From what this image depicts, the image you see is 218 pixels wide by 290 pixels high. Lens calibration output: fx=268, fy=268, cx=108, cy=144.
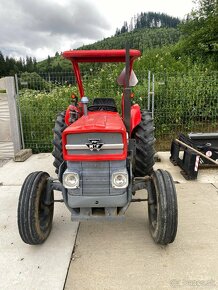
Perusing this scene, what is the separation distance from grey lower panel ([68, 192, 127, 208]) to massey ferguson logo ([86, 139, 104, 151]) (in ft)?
1.41

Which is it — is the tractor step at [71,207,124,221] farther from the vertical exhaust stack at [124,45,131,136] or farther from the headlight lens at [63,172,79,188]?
the vertical exhaust stack at [124,45,131,136]

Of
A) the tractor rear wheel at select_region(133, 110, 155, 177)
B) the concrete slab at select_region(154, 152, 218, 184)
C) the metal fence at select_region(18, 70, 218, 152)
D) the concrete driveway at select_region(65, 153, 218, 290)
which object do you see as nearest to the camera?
the concrete driveway at select_region(65, 153, 218, 290)

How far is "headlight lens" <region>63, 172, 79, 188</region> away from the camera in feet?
7.53

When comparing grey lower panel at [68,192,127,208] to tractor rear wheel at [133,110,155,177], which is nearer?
grey lower panel at [68,192,127,208]

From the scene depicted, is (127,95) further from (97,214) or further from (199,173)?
(199,173)

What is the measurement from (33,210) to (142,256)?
106cm

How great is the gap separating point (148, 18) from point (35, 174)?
3562 cm

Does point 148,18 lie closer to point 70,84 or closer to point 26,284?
point 70,84

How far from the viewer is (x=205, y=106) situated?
6.24 metres

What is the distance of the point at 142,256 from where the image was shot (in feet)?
7.86

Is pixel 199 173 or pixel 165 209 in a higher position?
pixel 165 209

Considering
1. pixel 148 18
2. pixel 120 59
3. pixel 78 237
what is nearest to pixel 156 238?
pixel 78 237

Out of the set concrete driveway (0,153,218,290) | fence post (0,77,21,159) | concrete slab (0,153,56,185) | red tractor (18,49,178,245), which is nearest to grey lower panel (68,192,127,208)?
red tractor (18,49,178,245)

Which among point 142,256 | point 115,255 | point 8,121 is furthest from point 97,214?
point 8,121
